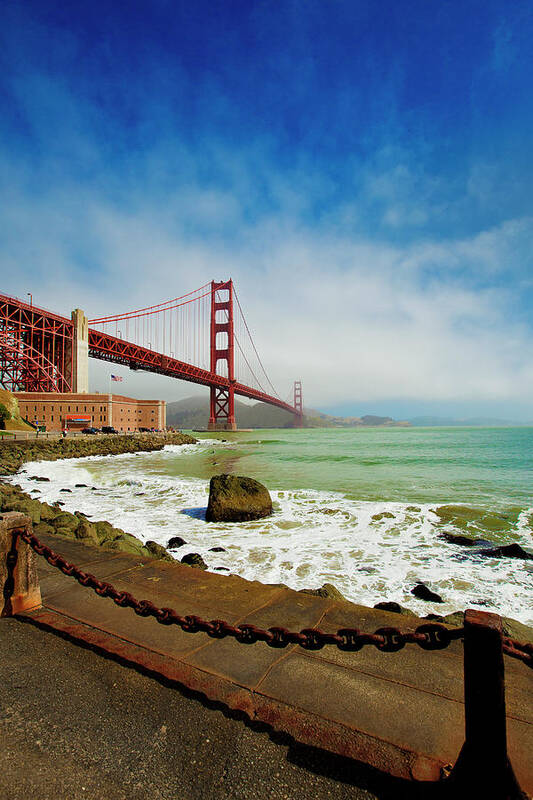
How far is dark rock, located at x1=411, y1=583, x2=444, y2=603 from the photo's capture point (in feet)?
15.5

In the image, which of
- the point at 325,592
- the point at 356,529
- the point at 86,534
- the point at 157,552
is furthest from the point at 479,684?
the point at 356,529

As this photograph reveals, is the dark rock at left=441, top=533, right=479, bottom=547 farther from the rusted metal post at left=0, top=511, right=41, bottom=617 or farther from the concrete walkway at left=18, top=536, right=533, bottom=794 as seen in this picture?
the rusted metal post at left=0, top=511, right=41, bottom=617

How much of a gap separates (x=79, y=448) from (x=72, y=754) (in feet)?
97.5

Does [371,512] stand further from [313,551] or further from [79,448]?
[79,448]

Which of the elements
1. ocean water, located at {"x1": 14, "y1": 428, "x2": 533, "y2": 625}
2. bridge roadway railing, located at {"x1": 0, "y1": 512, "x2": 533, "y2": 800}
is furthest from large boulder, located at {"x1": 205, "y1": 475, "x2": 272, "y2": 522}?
bridge roadway railing, located at {"x1": 0, "y1": 512, "x2": 533, "y2": 800}

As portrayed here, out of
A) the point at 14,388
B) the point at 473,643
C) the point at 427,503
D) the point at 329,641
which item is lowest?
the point at 427,503

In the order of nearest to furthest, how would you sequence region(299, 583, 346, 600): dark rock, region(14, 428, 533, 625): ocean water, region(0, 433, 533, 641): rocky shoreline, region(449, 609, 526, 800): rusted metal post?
1. region(449, 609, 526, 800): rusted metal post
2. region(0, 433, 533, 641): rocky shoreline
3. region(299, 583, 346, 600): dark rock
4. region(14, 428, 533, 625): ocean water

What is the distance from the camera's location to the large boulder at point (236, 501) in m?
8.62

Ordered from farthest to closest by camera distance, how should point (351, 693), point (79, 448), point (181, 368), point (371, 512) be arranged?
point (181, 368)
point (79, 448)
point (371, 512)
point (351, 693)

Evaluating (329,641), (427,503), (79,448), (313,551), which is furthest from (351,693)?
(79,448)

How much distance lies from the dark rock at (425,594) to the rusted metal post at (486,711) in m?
3.77

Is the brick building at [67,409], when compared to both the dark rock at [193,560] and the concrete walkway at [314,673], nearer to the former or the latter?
the dark rock at [193,560]

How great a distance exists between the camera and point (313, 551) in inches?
261

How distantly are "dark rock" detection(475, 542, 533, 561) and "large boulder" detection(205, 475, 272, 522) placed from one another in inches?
174
